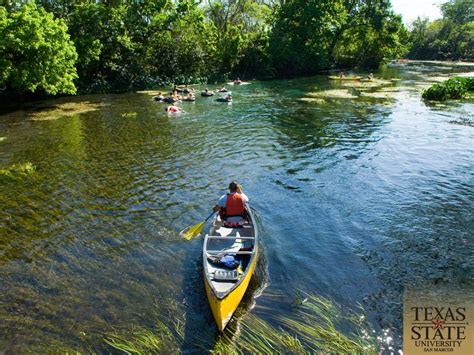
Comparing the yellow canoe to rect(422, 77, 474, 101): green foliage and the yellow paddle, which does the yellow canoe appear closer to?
the yellow paddle

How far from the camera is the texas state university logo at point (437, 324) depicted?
25.1 feet

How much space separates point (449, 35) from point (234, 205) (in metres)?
117

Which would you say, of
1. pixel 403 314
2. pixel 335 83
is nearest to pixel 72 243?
pixel 403 314

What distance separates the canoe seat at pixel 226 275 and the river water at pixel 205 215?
81cm

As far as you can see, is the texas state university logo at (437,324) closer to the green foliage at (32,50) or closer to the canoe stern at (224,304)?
the canoe stern at (224,304)

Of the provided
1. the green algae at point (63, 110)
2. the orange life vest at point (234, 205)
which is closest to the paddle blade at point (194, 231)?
the orange life vest at point (234, 205)

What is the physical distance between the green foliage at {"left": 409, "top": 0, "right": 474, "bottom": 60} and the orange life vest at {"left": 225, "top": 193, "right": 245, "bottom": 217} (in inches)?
4281

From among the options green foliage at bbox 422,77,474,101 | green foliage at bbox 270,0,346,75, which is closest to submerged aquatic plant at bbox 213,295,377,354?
green foliage at bbox 422,77,474,101

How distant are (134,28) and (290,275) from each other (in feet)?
158

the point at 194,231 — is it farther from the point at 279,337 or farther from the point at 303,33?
the point at 303,33

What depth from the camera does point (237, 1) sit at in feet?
239

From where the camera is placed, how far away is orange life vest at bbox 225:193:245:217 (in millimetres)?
12898

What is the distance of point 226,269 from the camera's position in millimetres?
10195

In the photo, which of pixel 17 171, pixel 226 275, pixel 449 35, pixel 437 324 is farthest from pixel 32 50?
pixel 449 35
